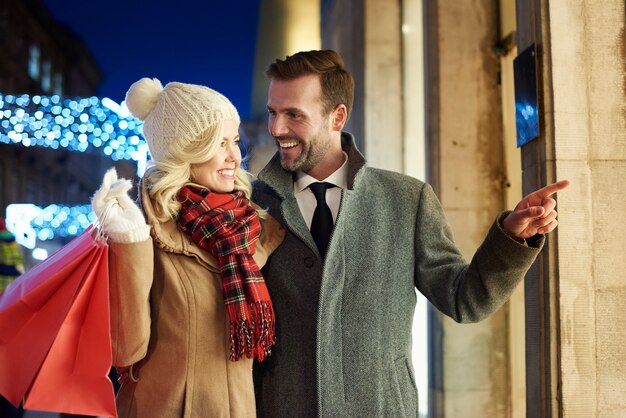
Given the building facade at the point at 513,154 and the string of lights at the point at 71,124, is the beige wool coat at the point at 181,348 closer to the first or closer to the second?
Answer: the building facade at the point at 513,154

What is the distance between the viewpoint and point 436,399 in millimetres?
6691

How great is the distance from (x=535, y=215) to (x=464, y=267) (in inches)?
18.9

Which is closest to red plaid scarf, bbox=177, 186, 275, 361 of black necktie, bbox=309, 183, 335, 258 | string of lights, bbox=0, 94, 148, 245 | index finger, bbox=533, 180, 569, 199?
black necktie, bbox=309, 183, 335, 258

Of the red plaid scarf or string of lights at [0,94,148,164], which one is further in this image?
string of lights at [0,94,148,164]

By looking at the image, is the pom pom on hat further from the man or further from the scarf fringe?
the scarf fringe

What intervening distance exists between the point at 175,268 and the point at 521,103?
7.39ft

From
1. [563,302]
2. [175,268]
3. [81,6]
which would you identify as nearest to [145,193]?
[175,268]

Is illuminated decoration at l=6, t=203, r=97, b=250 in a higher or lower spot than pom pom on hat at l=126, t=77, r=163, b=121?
higher

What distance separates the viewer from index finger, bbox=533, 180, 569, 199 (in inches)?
101

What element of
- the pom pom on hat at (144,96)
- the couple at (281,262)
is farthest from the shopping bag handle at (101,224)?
the pom pom on hat at (144,96)

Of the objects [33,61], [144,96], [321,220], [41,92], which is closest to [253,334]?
[321,220]

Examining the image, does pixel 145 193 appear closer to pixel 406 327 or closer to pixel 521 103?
pixel 406 327

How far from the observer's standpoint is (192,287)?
2.65 metres

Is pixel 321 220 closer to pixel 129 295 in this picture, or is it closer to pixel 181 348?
pixel 181 348
